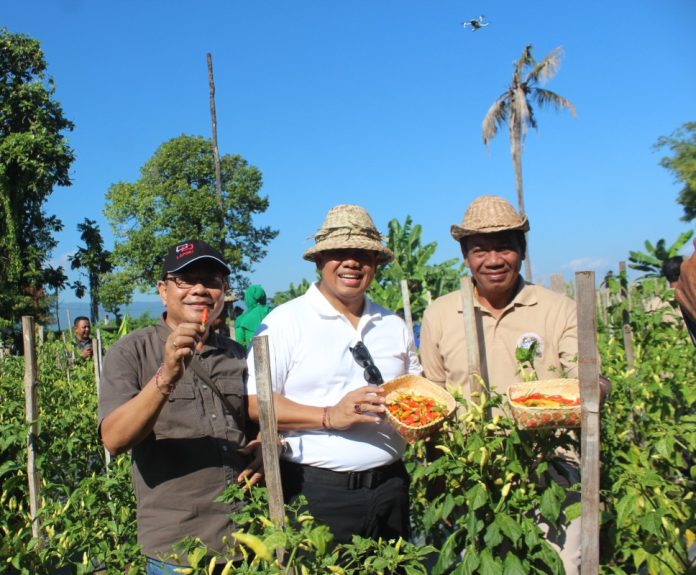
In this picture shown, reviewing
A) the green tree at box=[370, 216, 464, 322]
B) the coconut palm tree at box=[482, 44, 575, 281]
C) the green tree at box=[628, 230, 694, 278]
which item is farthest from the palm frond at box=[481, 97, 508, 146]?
the green tree at box=[628, 230, 694, 278]

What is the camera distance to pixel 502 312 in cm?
274

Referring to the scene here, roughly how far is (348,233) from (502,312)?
2.52ft

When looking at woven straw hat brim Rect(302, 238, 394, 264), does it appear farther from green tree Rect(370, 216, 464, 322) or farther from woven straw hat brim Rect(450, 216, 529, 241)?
green tree Rect(370, 216, 464, 322)

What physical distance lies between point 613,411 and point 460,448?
88.9 inches

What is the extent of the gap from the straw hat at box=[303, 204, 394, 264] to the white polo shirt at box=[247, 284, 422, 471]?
0.73 ft

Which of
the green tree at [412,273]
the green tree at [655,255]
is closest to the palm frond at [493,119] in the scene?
the green tree at [412,273]

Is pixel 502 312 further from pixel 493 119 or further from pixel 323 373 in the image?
pixel 493 119

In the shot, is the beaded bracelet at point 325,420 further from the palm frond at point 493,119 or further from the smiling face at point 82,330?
the palm frond at point 493,119

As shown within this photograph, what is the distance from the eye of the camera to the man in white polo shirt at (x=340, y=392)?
2326mm

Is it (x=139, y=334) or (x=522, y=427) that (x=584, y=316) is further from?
(x=139, y=334)

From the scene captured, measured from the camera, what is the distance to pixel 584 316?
191cm

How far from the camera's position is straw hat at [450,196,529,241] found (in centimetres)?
261

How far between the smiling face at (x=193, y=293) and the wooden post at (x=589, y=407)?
1.20 metres

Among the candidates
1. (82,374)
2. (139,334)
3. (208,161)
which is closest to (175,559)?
(139,334)
